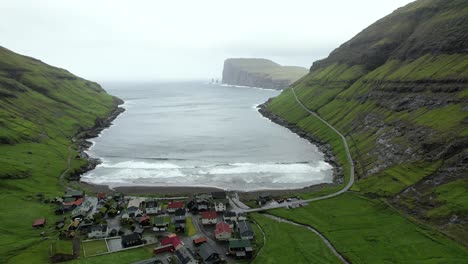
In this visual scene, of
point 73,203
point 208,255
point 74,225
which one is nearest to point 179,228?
point 208,255

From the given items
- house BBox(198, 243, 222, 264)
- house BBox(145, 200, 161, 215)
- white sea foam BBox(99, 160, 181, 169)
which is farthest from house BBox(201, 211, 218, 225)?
white sea foam BBox(99, 160, 181, 169)

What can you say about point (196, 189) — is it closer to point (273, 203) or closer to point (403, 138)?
point (273, 203)

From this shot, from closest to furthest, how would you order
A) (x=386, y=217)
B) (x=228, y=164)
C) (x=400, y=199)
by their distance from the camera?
(x=386, y=217) < (x=400, y=199) < (x=228, y=164)

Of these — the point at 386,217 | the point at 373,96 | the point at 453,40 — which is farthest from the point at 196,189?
the point at 453,40

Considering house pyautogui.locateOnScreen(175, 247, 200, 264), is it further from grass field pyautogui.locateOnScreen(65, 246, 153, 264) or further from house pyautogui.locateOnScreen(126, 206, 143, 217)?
house pyautogui.locateOnScreen(126, 206, 143, 217)

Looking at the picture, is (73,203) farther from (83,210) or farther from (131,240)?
(131,240)

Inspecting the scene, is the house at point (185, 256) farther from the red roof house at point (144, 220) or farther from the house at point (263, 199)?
the house at point (263, 199)
